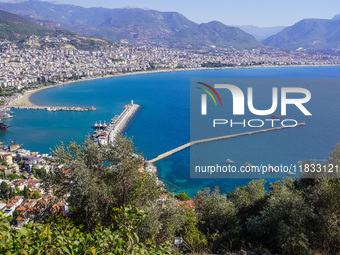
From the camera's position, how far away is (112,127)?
1731 centimetres

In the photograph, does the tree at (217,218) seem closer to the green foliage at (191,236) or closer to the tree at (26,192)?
the green foliage at (191,236)

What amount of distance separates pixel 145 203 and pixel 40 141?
14.7 metres

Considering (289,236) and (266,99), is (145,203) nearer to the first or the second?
(289,236)

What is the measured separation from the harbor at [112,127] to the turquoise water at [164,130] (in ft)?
1.79

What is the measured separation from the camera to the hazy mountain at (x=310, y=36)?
120 m

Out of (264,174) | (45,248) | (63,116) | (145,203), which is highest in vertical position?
(45,248)

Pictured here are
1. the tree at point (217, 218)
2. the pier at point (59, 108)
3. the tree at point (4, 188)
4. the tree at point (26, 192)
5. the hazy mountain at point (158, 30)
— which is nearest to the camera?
the tree at point (217, 218)

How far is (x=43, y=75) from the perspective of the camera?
36031mm

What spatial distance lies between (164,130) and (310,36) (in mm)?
139289

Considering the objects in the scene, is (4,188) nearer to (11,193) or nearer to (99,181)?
(11,193)

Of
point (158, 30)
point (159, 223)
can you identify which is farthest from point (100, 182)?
point (158, 30)

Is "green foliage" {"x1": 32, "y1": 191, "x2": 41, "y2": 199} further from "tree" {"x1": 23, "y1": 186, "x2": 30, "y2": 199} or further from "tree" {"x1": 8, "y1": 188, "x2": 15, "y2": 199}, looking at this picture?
"tree" {"x1": 8, "y1": 188, "x2": 15, "y2": 199}

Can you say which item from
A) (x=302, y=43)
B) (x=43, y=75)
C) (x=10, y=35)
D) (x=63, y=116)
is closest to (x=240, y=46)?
(x=302, y=43)

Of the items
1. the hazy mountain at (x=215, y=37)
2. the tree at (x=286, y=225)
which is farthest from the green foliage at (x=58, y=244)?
the hazy mountain at (x=215, y=37)
